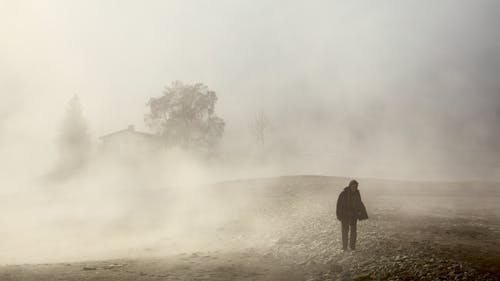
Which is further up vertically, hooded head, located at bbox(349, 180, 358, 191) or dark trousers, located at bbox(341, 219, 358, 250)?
hooded head, located at bbox(349, 180, 358, 191)

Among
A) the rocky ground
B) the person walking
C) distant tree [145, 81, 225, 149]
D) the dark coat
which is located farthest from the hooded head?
distant tree [145, 81, 225, 149]

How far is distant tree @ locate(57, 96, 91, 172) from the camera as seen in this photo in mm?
66688

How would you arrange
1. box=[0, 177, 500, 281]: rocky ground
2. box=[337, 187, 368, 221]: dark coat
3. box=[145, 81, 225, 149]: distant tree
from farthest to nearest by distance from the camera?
box=[145, 81, 225, 149]: distant tree → box=[337, 187, 368, 221]: dark coat → box=[0, 177, 500, 281]: rocky ground

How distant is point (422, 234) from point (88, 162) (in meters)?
63.2

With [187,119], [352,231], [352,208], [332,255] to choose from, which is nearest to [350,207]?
[352,208]

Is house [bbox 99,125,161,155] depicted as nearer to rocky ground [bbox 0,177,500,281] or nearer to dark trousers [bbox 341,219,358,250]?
rocky ground [bbox 0,177,500,281]

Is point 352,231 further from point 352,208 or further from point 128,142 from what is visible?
point 128,142

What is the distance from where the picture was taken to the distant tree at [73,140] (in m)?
66.7

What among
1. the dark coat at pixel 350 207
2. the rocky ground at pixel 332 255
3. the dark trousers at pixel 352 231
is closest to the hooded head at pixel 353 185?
the dark coat at pixel 350 207

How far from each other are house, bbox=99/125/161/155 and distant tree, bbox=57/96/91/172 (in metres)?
4.22

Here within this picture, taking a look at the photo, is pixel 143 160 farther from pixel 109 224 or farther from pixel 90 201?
pixel 109 224

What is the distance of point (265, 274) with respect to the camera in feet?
39.7

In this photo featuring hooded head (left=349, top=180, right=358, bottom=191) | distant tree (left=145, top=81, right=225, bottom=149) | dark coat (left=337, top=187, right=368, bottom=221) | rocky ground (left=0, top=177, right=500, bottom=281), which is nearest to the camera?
rocky ground (left=0, top=177, right=500, bottom=281)

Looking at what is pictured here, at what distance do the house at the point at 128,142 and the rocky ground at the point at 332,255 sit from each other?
47.3 meters
